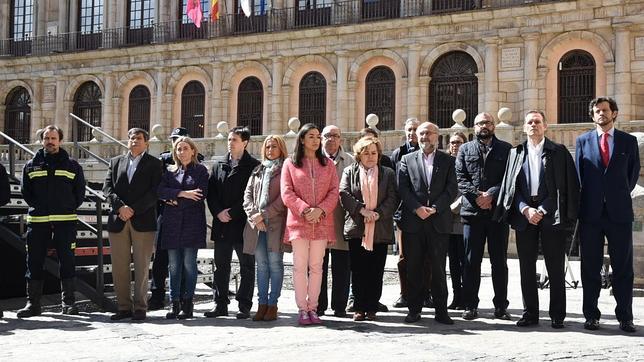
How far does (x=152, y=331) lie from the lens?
7902 millimetres

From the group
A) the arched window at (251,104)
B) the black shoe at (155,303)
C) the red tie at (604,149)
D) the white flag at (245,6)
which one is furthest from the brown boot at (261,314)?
the arched window at (251,104)

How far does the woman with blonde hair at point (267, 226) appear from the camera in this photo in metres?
8.63

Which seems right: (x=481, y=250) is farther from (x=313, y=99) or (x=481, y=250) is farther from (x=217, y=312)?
(x=313, y=99)

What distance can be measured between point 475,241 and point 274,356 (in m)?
3.19

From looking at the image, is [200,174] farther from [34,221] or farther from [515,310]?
[515,310]

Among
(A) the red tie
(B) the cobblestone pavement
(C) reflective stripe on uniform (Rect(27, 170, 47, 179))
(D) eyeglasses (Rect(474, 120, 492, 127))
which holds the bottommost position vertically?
(B) the cobblestone pavement

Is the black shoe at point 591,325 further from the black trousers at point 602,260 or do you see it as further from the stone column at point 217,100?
the stone column at point 217,100

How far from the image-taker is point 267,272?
8.73m

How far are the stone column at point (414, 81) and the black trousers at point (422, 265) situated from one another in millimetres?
18157

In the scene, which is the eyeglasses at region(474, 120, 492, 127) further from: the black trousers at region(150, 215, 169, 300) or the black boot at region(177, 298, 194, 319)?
the black trousers at region(150, 215, 169, 300)

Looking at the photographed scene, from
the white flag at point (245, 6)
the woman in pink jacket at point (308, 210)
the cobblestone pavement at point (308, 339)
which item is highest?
the white flag at point (245, 6)

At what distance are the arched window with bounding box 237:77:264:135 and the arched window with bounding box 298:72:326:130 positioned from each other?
5.45 ft

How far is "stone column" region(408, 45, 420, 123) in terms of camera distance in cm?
2652

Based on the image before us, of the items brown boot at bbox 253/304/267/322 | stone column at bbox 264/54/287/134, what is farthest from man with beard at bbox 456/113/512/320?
stone column at bbox 264/54/287/134
